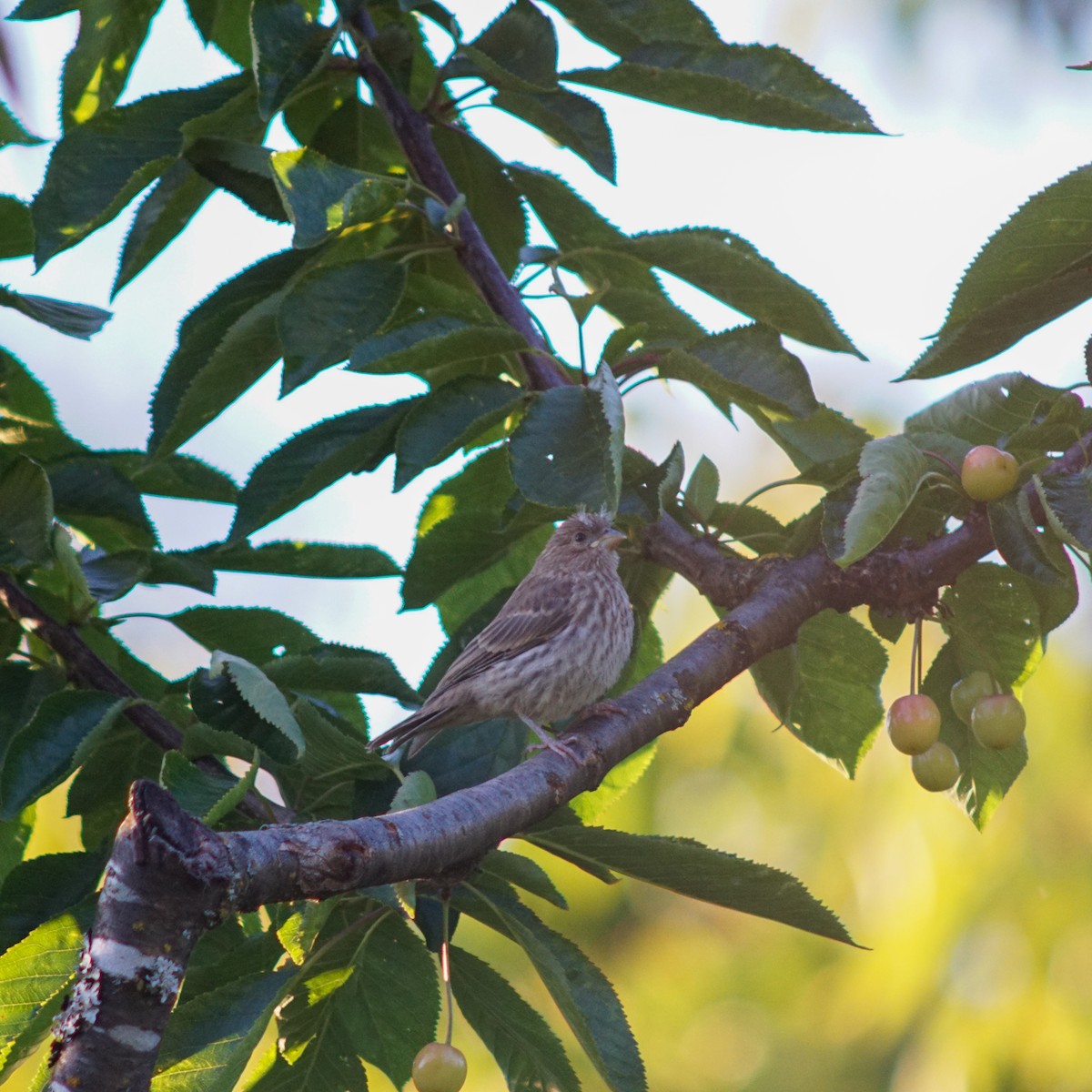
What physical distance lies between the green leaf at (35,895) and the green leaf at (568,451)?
48.7 inches

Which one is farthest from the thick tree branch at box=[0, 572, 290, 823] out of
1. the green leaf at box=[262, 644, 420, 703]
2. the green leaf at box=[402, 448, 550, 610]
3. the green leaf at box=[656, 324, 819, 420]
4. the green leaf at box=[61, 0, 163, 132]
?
the green leaf at box=[656, 324, 819, 420]

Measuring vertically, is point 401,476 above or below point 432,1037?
above

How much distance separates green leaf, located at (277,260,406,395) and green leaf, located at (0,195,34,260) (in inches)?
30.0

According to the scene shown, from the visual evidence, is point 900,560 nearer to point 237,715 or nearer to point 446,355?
point 446,355

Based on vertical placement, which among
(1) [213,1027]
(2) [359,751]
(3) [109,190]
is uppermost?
(3) [109,190]

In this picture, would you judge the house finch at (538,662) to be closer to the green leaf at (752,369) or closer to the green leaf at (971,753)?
the green leaf at (971,753)

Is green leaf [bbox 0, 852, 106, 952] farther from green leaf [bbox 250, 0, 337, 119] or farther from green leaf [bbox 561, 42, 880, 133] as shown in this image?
green leaf [bbox 561, 42, 880, 133]

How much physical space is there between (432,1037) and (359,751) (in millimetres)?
649

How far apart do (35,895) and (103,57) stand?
6.51 feet

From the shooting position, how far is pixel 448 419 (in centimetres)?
267

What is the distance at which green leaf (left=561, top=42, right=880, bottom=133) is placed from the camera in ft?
9.14

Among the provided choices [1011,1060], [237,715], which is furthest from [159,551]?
[1011,1060]

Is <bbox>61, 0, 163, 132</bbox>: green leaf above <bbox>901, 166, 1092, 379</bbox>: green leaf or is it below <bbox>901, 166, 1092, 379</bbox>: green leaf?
above

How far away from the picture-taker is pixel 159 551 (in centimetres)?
293
